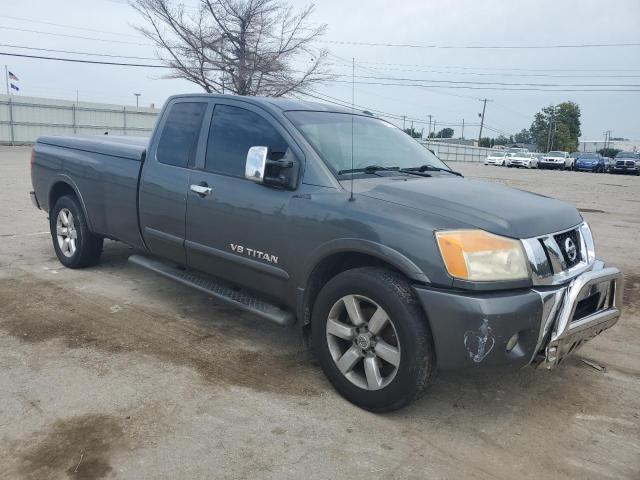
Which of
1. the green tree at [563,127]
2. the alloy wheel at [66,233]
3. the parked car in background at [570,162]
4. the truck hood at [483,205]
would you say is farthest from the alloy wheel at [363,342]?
the green tree at [563,127]

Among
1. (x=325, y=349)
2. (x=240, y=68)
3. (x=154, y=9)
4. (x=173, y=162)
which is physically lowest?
(x=325, y=349)

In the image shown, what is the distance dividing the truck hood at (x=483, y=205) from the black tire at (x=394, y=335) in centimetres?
46

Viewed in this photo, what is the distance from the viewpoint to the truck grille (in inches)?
126

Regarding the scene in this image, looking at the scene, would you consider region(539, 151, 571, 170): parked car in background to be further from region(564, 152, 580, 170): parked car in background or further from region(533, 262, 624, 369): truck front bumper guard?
region(533, 262, 624, 369): truck front bumper guard

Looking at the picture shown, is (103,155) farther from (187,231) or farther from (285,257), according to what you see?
(285,257)

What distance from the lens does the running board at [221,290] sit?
3.75 m

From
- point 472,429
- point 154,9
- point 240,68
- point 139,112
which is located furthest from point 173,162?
point 139,112

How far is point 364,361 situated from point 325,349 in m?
0.29

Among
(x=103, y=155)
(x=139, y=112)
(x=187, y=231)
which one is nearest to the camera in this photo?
(x=187, y=231)

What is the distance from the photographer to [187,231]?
4.35 metres

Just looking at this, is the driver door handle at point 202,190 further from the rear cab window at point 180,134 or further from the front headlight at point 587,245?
the front headlight at point 587,245

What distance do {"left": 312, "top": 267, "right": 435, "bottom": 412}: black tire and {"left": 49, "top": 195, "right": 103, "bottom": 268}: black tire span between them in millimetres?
3364

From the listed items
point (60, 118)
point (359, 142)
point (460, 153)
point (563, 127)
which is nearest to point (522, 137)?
point (563, 127)

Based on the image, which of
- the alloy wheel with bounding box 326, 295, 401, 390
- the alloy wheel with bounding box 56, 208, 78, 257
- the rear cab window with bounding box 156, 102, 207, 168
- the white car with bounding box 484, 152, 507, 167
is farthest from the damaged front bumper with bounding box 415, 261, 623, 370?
the white car with bounding box 484, 152, 507, 167
